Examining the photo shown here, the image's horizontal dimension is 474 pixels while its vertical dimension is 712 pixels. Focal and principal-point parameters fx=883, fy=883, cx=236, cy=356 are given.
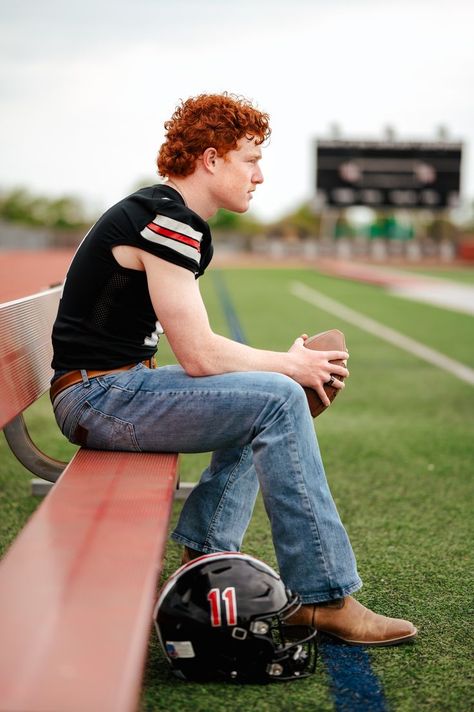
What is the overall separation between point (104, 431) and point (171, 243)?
0.59 meters

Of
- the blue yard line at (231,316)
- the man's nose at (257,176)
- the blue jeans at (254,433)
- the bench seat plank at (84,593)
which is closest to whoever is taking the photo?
the bench seat plank at (84,593)

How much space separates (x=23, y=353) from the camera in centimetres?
303

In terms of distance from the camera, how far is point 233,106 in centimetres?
270

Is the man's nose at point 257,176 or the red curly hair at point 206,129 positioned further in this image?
the man's nose at point 257,176

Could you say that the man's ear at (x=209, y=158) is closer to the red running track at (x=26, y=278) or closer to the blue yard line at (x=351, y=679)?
the red running track at (x=26, y=278)

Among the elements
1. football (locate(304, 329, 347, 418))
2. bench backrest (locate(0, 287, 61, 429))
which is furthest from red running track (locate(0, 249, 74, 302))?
football (locate(304, 329, 347, 418))

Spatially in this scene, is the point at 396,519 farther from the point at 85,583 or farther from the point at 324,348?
the point at 85,583

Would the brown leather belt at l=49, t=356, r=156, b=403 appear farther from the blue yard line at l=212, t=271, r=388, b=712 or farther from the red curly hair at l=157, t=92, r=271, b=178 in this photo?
the blue yard line at l=212, t=271, r=388, b=712

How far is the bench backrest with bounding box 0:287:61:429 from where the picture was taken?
2.72 metres

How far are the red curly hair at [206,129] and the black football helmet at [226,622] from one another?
3.95 ft

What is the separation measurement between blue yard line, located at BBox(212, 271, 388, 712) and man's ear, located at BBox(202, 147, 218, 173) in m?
1.47

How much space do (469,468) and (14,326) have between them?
281cm

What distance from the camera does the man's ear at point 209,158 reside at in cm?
271

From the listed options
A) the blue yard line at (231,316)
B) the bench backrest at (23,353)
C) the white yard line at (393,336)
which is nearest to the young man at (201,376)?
the bench backrest at (23,353)
